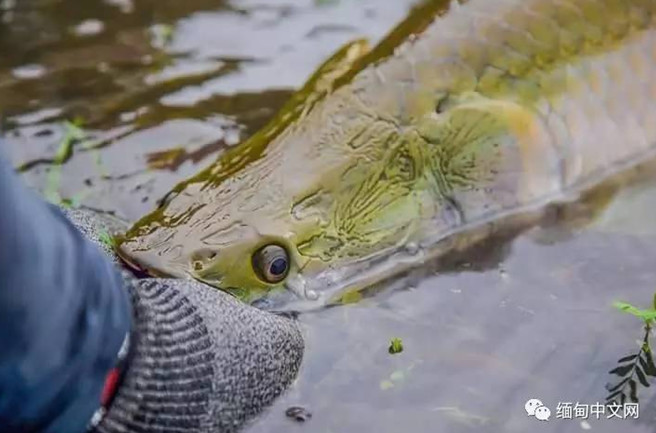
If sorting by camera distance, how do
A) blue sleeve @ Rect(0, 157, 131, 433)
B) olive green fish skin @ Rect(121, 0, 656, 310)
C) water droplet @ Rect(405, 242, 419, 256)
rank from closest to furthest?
1. blue sleeve @ Rect(0, 157, 131, 433)
2. olive green fish skin @ Rect(121, 0, 656, 310)
3. water droplet @ Rect(405, 242, 419, 256)

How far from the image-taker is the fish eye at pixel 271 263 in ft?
8.79

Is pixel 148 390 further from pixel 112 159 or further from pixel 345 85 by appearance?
pixel 112 159

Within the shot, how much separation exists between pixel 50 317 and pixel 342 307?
4.38 feet

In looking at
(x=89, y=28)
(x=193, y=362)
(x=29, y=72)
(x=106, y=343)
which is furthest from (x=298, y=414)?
(x=89, y=28)

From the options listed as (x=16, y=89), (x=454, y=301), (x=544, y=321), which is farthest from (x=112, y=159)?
(x=544, y=321)

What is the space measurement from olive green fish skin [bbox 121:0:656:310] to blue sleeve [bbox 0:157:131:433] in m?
0.96

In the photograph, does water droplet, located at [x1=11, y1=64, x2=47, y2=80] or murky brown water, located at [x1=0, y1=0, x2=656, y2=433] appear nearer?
murky brown water, located at [x1=0, y1=0, x2=656, y2=433]

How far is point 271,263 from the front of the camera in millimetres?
2693

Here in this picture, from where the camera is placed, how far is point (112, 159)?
3361 mm

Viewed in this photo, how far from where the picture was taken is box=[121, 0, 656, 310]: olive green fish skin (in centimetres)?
272

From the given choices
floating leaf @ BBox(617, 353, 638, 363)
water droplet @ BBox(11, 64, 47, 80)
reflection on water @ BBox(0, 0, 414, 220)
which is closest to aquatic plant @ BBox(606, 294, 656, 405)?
floating leaf @ BBox(617, 353, 638, 363)

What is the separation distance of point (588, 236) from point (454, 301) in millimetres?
450

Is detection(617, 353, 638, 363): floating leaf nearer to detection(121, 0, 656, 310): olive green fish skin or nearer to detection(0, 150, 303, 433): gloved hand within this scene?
detection(121, 0, 656, 310): olive green fish skin

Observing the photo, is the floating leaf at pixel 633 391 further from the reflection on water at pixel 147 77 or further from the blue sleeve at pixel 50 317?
the reflection on water at pixel 147 77
